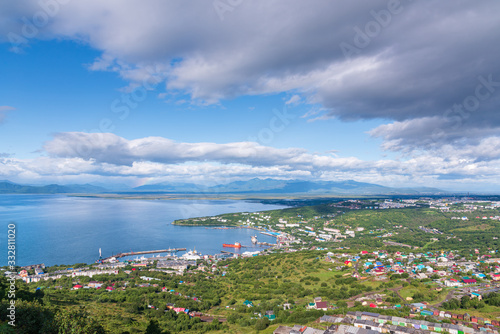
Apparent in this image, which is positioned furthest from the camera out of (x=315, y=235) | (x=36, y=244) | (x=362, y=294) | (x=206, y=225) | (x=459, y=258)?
(x=206, y=225)

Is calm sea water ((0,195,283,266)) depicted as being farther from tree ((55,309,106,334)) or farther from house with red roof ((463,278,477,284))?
house with red roof ((463,278,477,284))

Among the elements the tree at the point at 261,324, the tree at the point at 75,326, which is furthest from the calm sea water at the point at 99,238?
the tree at the point at 75,326

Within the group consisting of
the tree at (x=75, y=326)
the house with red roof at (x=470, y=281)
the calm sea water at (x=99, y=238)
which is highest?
the tree at (x=75, y=326)

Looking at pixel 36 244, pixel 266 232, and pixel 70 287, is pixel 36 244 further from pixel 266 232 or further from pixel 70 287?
pixel 266 232

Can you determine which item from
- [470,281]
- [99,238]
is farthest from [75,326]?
[99,238]

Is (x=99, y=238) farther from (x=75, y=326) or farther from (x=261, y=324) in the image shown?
(x=75, y=326)

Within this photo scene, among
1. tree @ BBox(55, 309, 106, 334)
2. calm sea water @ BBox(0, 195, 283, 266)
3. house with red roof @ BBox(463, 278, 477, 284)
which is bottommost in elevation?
calm sea water @ BBox(0, 195, 283, 266)

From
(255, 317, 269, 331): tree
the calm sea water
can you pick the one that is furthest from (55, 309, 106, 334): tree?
the calm sea water

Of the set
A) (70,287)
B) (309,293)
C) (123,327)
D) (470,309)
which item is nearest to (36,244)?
(70,287)

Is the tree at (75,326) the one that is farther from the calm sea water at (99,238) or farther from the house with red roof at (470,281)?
the calm sea water at (99,238)

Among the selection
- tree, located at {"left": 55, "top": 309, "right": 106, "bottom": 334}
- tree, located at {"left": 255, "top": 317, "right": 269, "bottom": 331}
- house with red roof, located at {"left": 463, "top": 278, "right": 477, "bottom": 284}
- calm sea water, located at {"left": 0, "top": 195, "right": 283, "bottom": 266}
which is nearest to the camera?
tree, located at {"left": 55, "top": 309, "right": 106, "bottom": 334}

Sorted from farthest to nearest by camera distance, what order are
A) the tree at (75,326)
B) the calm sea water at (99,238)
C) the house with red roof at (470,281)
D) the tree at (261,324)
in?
the calm sea water at (99,238), the house with red roof at (470,281), the tree at (261,324), the tree at (75,326)
